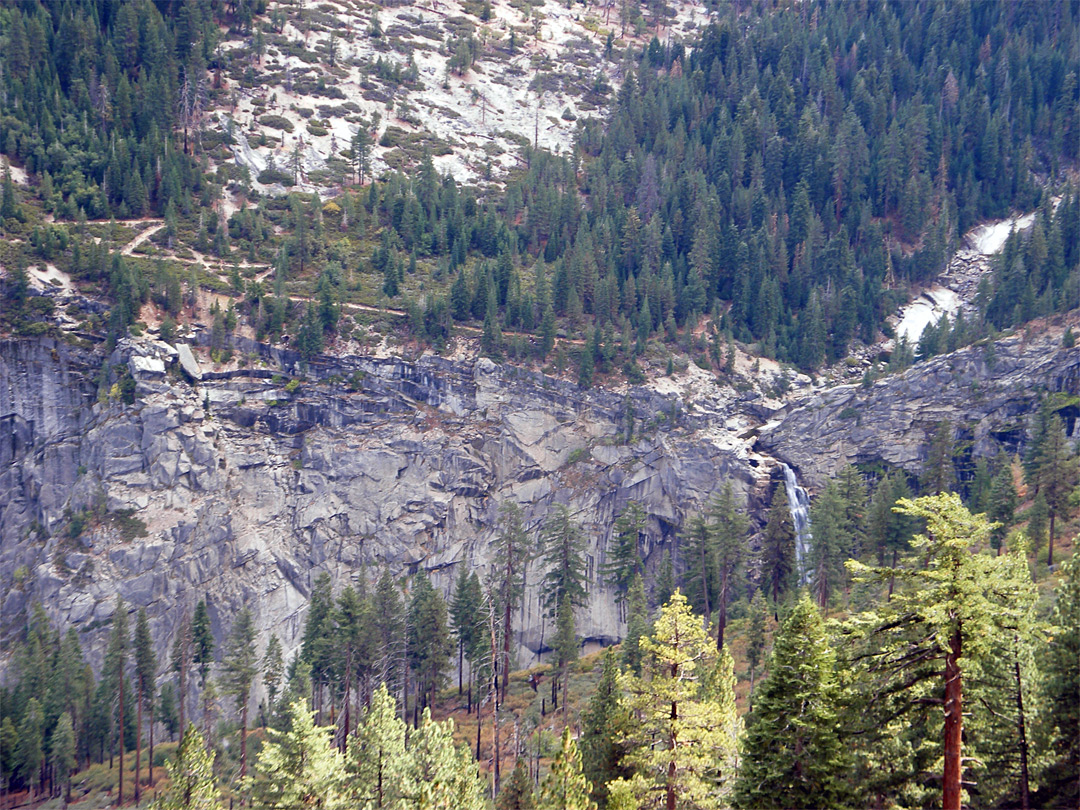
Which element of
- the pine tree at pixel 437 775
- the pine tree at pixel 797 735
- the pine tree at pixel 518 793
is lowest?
the pine tree at pixel 518 793

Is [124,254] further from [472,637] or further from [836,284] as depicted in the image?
[836,284]

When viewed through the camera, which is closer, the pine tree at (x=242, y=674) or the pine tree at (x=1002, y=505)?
the pine tree at (x=242, y=674)

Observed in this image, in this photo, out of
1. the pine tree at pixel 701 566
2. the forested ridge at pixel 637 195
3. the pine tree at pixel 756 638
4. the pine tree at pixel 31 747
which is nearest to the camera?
the pine tree at pixel 756 638

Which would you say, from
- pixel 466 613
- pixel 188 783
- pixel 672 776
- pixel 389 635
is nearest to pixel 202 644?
pixel 389 635

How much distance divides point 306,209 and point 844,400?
7118 cm

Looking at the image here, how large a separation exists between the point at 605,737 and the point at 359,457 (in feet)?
218

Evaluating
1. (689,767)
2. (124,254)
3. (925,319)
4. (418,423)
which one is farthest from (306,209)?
(689,767)

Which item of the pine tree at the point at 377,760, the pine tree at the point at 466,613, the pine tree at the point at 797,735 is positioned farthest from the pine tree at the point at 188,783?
the pine tree at the point at 466,613

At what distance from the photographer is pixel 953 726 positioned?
21.5 metres

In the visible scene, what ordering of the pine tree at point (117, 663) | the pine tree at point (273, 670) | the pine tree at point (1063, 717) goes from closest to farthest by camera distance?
the pine tree at point (1063, 717)
the pine tree at point (273, 670)
the pine tree at point (117, 663)

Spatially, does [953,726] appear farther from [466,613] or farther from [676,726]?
[466,613]

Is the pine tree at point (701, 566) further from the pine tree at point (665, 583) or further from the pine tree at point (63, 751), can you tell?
the pine tree at point (63, 751)

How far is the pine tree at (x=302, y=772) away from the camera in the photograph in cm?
3450

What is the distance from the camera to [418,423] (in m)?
102
